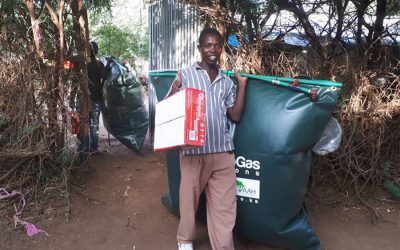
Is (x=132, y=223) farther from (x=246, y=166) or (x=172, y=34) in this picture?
(x=172, y=34)

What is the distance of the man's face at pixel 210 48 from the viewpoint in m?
2.70

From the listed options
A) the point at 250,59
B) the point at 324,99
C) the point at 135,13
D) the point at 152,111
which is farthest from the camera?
the point at 135,13

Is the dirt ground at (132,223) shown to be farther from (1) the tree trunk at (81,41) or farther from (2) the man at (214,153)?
(1) the tree trunk at (81,41)

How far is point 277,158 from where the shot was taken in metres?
2.73

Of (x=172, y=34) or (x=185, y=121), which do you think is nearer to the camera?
(x=185, y=121)

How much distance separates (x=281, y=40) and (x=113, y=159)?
2423 mm

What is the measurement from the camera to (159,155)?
5055 mm

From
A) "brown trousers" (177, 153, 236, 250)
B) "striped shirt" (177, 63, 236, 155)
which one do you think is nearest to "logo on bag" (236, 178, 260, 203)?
"brown trousers" (177, 153, 236, 250)

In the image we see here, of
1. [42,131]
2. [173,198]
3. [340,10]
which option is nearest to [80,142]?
[42,131]

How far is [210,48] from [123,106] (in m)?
2.73

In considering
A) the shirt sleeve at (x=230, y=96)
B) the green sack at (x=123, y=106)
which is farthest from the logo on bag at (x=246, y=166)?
the green sack at (x=123, y=106)

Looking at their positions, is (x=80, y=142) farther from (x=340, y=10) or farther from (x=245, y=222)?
(x=340, y=10)

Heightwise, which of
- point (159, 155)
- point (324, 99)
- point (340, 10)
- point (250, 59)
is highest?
point (340, 10)

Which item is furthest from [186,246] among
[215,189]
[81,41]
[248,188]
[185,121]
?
[81,41]
